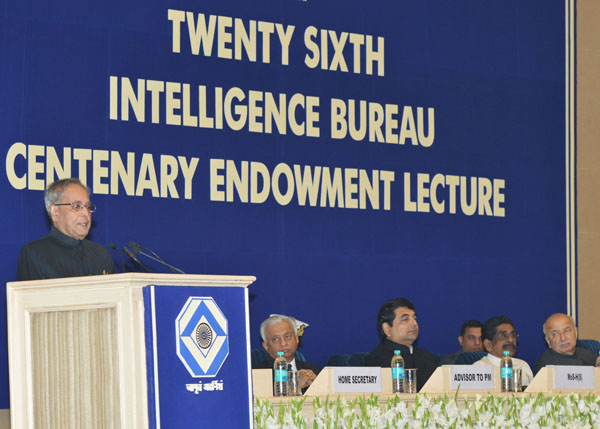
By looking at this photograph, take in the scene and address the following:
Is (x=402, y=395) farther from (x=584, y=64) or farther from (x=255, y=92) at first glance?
(x=584, y=64)

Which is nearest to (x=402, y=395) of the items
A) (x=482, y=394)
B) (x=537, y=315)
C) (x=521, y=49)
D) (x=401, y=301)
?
(x=482, y=394)

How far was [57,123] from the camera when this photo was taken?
537cm

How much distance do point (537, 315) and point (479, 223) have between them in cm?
73

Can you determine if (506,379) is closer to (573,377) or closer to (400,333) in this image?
(573,377)

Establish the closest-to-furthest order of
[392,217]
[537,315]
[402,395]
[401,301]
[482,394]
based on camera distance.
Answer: [402,395], [482,394], [401,301], [392,217], [537,315]

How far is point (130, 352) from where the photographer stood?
228 centimetres

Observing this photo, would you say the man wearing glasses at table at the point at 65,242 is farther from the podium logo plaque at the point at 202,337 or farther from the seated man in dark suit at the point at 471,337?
the seated man in dark suit at the point at 471,337

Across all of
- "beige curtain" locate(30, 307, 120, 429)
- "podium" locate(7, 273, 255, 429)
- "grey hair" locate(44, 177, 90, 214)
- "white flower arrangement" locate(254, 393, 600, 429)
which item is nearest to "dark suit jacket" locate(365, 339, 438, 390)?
"white flower arrangement" locate(254, 393, 600, 429)

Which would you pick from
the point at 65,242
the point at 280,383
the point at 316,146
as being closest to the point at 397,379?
the point at 280,383

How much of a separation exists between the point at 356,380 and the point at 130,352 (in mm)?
1574

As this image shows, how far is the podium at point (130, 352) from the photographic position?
229 centimetres

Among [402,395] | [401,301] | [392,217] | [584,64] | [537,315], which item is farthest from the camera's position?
[584,64]

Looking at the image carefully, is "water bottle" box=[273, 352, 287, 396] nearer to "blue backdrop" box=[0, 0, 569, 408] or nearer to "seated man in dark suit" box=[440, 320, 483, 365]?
"blue backdrop" box=[0, 0, 569, 408]

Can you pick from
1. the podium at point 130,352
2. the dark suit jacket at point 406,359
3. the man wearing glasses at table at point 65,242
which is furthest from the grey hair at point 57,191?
the dark suit jacket at point 406,359
